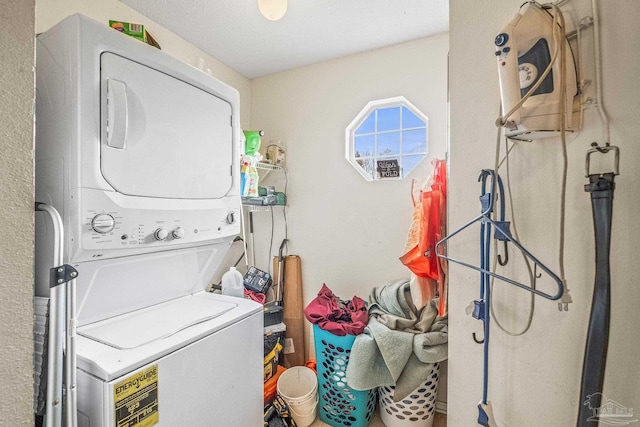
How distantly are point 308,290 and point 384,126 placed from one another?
152cm

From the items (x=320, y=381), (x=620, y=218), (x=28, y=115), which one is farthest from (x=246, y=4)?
(x=320, y=381)

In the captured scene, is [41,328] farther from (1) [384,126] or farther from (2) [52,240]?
(1) [384,126]

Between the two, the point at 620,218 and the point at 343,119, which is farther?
the point at 343,119

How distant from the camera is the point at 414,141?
224 cm

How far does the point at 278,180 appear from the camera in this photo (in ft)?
8.69

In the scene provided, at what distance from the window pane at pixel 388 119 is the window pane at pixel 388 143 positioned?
0.05 m

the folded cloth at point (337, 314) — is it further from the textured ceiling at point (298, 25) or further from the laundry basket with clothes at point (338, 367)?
the textured ceiling at point (298, 25)

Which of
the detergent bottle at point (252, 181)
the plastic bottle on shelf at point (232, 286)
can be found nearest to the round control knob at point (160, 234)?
the plastic bottle on shelf at point (232, 286)

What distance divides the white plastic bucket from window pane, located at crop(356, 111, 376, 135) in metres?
1.92

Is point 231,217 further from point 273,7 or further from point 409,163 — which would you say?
point 409,163

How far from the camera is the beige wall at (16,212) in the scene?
21.5 inches

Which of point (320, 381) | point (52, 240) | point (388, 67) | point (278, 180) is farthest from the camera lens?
point (278, 180)

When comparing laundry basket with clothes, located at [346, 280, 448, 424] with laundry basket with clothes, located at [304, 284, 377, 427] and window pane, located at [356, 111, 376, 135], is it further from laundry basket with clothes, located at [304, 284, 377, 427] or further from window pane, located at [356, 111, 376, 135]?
window pane, located at [356, 111, 376, 135]

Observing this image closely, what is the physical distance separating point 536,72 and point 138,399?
159 centimetres
